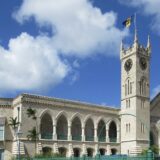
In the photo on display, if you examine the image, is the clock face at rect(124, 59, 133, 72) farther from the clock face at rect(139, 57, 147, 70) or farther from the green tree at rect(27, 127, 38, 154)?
the green tree at rect(27, 127, 38, 154)

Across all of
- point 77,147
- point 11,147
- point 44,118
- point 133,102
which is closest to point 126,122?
point 133,102

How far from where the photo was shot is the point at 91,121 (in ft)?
219

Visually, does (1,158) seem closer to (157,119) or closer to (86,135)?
(86,135)

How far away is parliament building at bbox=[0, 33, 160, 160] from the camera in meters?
57.8

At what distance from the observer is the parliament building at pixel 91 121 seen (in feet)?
190

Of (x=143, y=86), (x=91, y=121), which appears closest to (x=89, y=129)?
(x=91, y=121)

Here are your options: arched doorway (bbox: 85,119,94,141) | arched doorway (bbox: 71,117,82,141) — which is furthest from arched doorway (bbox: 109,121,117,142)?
arched doorway (bbox: 71,117,82,141)

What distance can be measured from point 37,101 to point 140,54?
1904cm

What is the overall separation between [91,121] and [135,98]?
814 centimetres

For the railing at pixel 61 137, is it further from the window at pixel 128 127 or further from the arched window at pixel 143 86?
the arched window at pixel 143 86

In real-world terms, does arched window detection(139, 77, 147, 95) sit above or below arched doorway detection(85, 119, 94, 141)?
above

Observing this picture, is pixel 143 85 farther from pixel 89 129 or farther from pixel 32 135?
pixel 32 135

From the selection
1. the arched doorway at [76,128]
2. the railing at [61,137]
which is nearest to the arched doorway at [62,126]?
the railing at [61,137]

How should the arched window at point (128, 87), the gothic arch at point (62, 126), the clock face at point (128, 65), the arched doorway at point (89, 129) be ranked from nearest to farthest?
the gothic arch at point (62, 126)
the arched window at point (128, 87)
the arched doorway at point (89, 129)
the clock face at point (128, 65)
